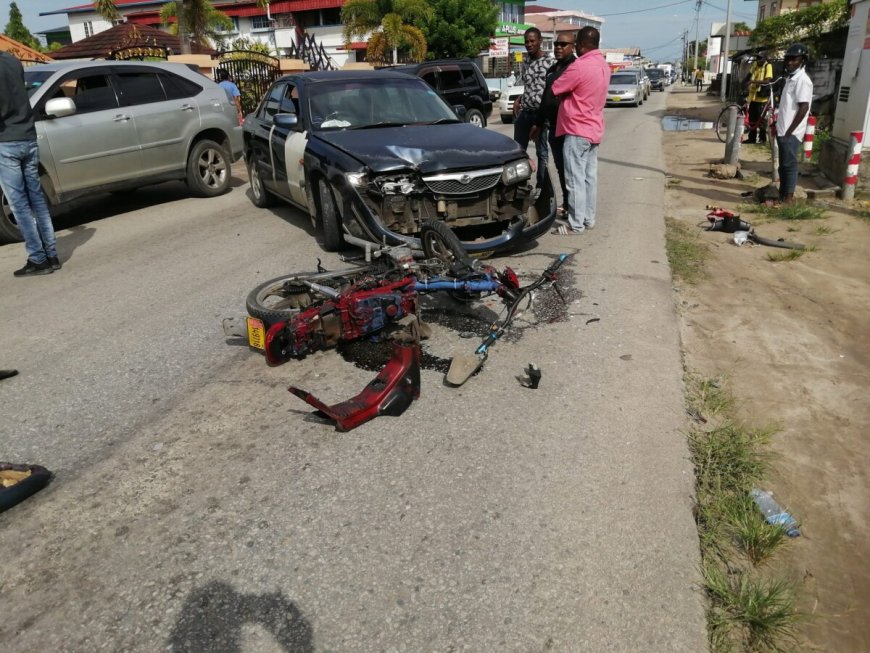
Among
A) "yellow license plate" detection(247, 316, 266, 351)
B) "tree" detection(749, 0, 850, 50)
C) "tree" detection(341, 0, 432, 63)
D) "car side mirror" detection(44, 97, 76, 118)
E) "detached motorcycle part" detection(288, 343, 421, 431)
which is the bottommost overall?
"detached motorcycle part" detection(288, 343, 421, 431)

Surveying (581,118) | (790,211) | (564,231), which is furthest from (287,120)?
(790,211)

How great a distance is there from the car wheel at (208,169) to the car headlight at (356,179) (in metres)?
4.86

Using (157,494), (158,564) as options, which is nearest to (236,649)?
(158,564)

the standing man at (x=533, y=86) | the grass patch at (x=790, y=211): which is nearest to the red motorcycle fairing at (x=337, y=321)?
the standing man at (x=533, y=86)

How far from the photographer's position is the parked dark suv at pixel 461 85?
56.6 ft

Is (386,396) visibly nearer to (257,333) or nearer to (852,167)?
(257,333)

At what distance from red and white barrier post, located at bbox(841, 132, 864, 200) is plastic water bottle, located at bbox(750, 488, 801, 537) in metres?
7.11

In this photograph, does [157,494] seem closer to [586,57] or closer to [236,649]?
[236,649]

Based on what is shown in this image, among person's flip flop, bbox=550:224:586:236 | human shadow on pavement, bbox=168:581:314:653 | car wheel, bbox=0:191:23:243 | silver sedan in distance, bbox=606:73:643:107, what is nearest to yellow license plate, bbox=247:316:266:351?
human shadow on pavement, bbox=168:581:314:653

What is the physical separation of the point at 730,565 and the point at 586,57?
540 cm

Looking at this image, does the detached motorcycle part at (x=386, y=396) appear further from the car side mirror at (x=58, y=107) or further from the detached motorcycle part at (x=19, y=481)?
the car side mirror at (x=58, y=107)

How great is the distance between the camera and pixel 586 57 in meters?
6.70

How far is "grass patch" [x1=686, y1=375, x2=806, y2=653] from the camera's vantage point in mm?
2365

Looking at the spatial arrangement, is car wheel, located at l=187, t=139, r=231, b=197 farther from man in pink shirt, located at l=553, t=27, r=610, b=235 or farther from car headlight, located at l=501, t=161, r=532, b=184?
car headlight, located at l=501, t=161, r=532, b=184
